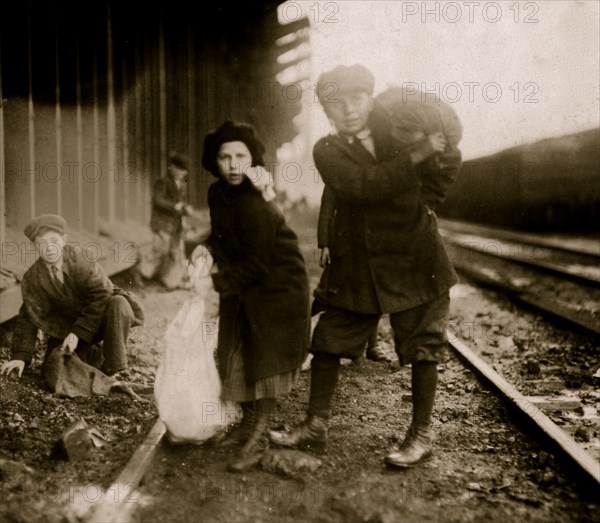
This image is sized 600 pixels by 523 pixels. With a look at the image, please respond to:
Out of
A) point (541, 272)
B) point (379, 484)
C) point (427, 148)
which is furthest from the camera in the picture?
point (541, 272)

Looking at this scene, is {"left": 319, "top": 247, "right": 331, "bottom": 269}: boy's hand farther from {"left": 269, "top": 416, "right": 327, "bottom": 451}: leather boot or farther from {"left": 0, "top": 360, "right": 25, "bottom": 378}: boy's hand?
{"left": 0, "top": 360, "right": 25, "bottom": 378}: boy's hand

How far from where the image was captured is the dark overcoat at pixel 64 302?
15.0 feet

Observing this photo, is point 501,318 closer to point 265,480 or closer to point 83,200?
point 83,200

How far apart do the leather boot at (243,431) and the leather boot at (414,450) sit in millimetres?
736

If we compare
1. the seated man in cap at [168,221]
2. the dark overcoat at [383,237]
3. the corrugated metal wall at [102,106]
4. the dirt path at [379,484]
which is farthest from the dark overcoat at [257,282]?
the seated man in cap at [168,221]

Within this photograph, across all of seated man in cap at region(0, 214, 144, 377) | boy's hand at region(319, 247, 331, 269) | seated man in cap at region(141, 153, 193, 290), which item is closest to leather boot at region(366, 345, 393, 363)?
seated man in cap at region(0, 214, 144, 377)

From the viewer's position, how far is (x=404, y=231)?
11.4 ft

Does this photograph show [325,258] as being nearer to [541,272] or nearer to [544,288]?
[544,288]

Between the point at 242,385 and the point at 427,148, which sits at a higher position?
the point at 427,148

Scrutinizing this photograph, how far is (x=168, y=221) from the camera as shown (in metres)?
8.97

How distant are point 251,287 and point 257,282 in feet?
0.13

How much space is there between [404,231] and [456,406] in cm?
181

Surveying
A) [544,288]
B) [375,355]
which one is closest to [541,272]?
[544,288]

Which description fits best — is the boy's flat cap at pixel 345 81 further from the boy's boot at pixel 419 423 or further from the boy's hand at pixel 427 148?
the boy's boot at pixel 419 423
